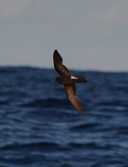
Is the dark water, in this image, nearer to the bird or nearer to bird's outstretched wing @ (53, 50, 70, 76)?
the bird

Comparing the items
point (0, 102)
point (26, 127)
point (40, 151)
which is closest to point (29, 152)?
point (40, 151)

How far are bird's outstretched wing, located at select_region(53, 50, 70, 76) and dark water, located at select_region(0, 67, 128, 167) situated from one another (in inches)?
937

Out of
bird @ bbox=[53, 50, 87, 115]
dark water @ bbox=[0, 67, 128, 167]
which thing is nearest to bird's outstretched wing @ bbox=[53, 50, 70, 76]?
bird @ bbox=[53, 50, 87, 115]

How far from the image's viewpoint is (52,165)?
3422 cm

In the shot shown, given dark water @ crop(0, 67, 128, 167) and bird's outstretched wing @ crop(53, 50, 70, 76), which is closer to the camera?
bird's outstretched wing @ crop(53, 50, 70, 76)

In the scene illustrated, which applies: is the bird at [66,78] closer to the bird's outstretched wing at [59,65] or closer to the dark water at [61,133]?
the bird's outstretched wing at [59,65]

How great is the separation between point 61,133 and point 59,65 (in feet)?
133

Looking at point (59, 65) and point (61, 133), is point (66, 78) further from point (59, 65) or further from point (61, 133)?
point (61, 133)

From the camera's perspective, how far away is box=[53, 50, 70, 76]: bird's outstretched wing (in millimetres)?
10047

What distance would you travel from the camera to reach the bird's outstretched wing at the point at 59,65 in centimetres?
1005

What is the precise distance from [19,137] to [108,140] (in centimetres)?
752

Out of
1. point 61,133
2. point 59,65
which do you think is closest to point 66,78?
point 59,65

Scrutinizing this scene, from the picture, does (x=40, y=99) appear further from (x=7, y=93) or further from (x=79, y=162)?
(x=79, y=162)

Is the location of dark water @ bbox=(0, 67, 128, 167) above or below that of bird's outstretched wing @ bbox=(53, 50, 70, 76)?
below
